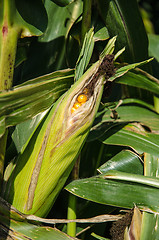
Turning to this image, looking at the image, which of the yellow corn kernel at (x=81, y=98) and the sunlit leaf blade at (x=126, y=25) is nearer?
the yellow corn kernel at (x=81, y=98)

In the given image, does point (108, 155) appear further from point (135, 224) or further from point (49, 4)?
point (49, 4)

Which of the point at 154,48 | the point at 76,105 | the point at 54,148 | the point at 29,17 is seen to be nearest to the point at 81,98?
the point at 76,105

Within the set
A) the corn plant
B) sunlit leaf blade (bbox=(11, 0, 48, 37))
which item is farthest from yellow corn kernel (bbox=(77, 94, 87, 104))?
sunlit leaf blade (bbox=(11, 0, 48, 37))

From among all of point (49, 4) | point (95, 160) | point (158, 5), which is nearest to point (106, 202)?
point (95, 160)

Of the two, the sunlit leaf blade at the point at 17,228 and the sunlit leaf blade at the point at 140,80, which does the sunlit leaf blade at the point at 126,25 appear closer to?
the sunlit leaf blade at the point at 140,80

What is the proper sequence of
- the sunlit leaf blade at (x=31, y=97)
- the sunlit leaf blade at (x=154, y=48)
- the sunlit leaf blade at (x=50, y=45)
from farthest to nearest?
the sunlit leaf blade at (x=154, y=48) < the sunlit leaf blade at (x=50, y=45) < the sunlit leaf blade at (x=31, y=97)

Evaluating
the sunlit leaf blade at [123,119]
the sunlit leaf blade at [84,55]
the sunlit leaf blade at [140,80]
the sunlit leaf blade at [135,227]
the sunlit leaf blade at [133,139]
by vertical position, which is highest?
the sunlit leaf blade at [84,55]

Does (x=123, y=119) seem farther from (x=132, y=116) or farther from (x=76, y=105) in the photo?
(x=76, y=105)

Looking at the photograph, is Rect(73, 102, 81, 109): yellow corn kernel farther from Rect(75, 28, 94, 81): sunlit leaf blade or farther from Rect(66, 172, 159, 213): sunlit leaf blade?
Rect(66, 172, 159, 213): sunlit leaf blade

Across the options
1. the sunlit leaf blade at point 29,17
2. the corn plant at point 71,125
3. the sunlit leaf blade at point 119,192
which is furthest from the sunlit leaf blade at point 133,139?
the sunlit leaf blade at point 29,17
